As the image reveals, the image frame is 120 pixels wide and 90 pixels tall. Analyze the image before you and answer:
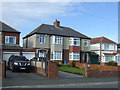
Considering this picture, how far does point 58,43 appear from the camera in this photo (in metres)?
33.9

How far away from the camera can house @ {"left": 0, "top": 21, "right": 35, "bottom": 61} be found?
28019 mm

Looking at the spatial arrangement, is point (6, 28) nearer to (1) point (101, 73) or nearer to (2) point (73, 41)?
(2) point (73, 41)

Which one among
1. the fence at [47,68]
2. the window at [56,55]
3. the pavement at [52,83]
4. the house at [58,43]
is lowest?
the pavement at [52,83]

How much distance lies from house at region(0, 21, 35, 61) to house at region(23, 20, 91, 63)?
262cm

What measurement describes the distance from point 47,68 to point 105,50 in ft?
114

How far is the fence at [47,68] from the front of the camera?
1494 cm

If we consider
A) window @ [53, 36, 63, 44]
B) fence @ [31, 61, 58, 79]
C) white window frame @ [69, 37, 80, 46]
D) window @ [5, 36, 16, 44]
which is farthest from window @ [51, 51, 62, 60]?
Result: fence @ [31, 61, 58, 79]

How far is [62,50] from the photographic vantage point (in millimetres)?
34594

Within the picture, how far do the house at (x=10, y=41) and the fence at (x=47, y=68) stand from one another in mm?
9142

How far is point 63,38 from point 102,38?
64.1ft

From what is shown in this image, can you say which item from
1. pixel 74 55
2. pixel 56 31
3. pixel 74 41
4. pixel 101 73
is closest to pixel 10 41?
pixel 56 31

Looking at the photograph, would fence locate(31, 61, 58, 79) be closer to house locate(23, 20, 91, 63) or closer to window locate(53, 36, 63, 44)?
house locate(23, 20, 91, 63)

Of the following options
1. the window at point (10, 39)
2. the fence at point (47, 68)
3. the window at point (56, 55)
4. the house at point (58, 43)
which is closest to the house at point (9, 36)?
the window at point (10, 39)

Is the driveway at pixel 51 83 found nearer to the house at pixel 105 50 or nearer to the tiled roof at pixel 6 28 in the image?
the tiled roof at pixel 6 28
